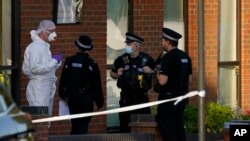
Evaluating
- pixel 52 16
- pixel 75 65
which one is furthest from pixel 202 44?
pixel 52 16

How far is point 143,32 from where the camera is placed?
15.8 m

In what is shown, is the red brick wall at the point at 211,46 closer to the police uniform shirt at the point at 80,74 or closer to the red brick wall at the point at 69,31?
the red brick wall at the point at 69,31

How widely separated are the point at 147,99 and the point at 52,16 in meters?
1.92

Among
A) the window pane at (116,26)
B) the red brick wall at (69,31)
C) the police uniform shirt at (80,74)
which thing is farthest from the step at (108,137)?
the window pane at (116,26)

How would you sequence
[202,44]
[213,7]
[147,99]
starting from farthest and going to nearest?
1. [213,7]
2. [147,99]
3. [202,44]

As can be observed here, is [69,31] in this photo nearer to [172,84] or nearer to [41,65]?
[41,65]

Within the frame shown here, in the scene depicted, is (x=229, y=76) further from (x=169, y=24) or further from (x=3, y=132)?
(x=3, y=132)

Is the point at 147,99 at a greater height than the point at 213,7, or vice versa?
the point at 213,7

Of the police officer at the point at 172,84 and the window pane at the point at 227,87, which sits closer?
the police officer at the point at 172,84

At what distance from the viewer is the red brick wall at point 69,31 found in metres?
14.3

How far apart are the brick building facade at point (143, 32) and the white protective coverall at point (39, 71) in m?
0.95

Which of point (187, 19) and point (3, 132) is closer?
point (3, 132)

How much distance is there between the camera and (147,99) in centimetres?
1434

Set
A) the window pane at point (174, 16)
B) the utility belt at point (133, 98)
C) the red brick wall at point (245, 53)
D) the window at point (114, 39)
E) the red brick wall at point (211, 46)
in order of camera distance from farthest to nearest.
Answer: the red brick wall at point (245, 53) < the red brick wall at point (211, 46) < the window pane at point (174, 16) < the window at point (114, 39) < the utility belt at point (133, 98)
